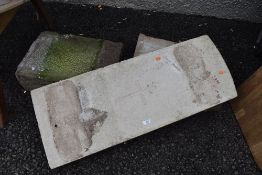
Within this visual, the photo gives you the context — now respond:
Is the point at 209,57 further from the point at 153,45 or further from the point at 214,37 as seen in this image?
the point at 214,37

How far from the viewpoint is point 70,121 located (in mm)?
2307

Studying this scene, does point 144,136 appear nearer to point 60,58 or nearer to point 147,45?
point 147,45

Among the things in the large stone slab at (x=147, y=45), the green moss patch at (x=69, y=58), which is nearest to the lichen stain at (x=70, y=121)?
the green moss patch at (x=69, y=58)

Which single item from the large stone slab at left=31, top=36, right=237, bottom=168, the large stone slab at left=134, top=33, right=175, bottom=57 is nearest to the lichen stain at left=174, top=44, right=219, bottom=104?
the large stone slab at left=31, top=36, right=237, bottom=168

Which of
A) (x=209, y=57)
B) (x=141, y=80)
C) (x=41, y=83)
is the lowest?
(x=41, y=83)

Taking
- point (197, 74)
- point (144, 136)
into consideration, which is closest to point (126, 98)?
point (144, 136)

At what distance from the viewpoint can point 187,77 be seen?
2471mm

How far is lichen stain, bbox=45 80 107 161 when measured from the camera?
224 cm

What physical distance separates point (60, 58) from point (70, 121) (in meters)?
0.65

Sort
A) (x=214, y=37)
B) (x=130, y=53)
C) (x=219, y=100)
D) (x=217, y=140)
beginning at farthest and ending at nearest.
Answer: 1. (x=214, y=37)
2. (x=130, y=53)
3. (x=217, y=140)
4. (x=219, y=100)

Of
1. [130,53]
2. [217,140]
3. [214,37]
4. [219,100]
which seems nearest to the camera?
[219,100]

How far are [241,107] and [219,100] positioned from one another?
0.35 meters

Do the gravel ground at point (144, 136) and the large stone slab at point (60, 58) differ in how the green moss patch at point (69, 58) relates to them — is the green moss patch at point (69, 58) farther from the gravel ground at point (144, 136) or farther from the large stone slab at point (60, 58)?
the gravel ground at point (144, 136)

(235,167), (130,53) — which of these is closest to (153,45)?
(130,53)
